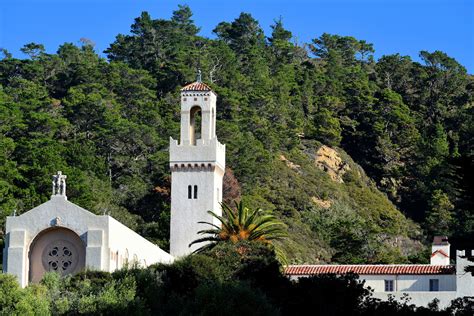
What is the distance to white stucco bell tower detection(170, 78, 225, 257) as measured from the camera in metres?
65.1

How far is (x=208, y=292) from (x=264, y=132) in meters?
59.0

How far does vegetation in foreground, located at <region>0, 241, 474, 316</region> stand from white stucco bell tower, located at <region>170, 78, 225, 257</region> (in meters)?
4.67

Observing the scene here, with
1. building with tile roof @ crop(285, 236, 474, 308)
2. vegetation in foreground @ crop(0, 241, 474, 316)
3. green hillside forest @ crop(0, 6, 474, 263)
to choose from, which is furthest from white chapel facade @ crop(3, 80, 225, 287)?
green hillside forest @ crop(0, 6, 474, 263)

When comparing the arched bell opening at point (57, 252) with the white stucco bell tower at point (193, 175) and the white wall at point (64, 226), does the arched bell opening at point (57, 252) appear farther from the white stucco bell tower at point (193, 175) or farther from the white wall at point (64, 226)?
the white stucco bell tower at point (193, 175)

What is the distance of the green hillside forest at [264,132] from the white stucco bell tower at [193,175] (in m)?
12.3

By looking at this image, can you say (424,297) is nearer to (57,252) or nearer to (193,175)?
(193,175)

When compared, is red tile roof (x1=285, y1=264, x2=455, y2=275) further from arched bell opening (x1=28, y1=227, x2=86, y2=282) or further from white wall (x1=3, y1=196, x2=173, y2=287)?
arched bell opening (x1=28, y1=227, x2=86, y2=282)

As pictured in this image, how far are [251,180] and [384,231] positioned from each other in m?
10.1

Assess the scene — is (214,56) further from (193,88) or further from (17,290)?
(17,290)

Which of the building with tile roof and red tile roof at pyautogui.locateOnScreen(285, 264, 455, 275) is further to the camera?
red tile roof at pyautogui.locateOnScreen(285, 264, 455, 275)

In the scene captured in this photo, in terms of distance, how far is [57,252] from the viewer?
59281 mm

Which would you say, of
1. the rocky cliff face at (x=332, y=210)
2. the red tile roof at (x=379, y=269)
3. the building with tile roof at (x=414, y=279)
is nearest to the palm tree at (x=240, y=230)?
the building with tile roof at (x=414, y=279)

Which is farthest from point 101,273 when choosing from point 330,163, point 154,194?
point 330,163

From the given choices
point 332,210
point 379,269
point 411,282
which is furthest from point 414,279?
point 332,210
